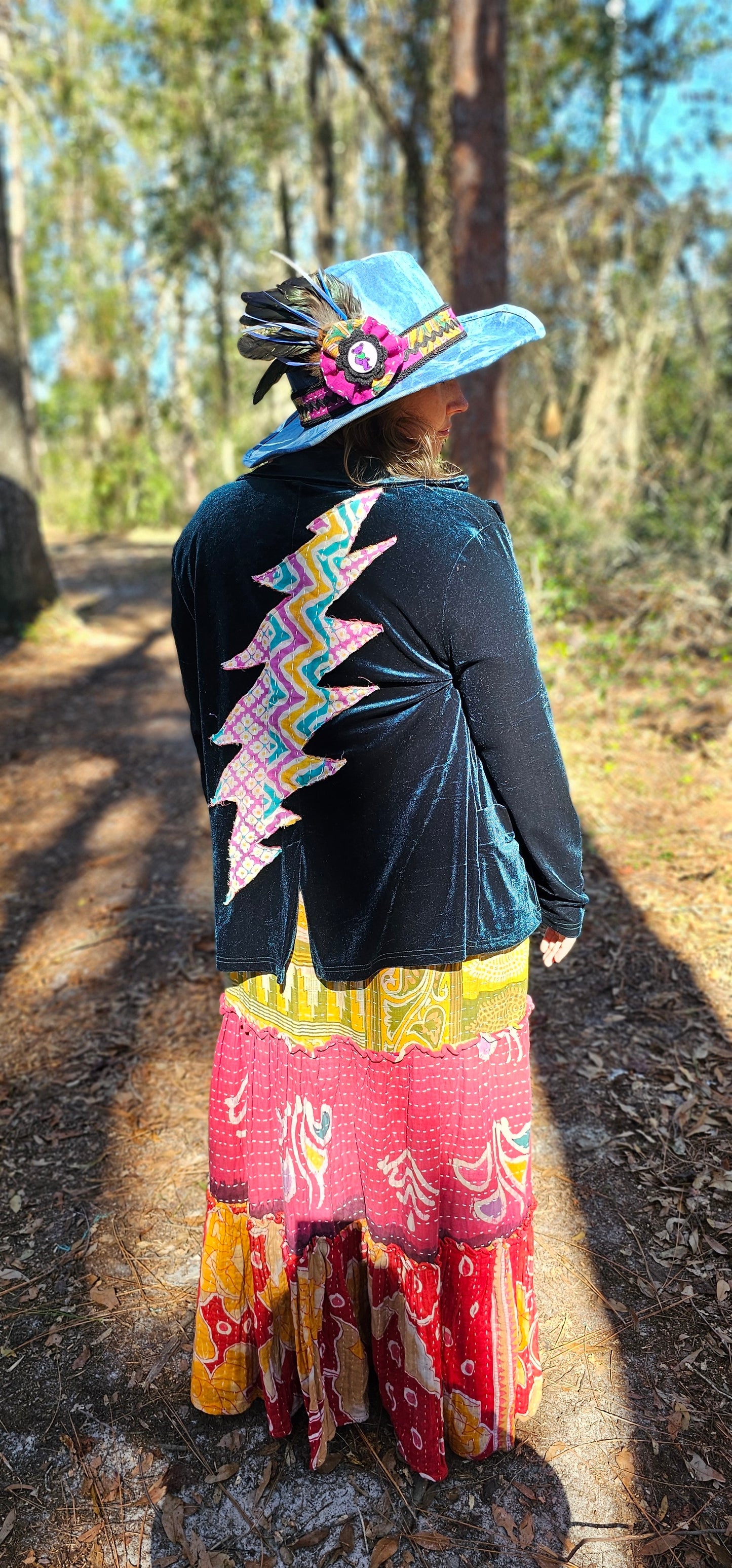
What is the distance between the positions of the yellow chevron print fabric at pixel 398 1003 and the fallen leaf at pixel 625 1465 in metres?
0.94

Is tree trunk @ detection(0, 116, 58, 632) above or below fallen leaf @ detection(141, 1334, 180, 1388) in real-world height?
above

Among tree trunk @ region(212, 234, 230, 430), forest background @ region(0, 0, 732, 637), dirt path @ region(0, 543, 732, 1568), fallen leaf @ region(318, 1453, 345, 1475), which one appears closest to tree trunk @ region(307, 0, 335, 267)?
forest background @ region(0, 0, 732, 637)

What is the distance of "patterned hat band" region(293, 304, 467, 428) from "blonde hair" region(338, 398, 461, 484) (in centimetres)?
4

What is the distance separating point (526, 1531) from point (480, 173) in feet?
25.4

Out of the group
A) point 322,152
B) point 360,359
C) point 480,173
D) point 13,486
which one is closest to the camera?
point 360,359

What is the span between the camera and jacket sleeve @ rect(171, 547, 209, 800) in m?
1.73

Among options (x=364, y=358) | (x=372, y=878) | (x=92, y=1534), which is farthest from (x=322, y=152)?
(x=92, y=1534)

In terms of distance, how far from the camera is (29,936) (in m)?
4.26

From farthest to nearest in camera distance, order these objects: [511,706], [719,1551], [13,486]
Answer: [13,486] → [719,1551] → [511,706]

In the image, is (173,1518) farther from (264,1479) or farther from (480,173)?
(480,173)

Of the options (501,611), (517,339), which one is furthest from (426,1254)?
(517,339)

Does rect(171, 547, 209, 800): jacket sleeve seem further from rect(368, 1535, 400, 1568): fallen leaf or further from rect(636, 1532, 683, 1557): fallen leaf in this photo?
rect(636, 1532, 683, 1557): fallen leaf

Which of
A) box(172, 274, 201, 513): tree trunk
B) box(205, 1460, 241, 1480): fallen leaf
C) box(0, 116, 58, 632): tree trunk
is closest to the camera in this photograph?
box(205, 1460, 241, 1480): fallen leaf

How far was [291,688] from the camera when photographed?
5.27ft
